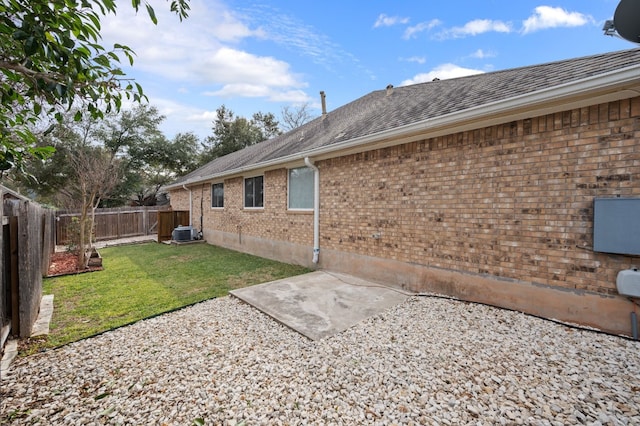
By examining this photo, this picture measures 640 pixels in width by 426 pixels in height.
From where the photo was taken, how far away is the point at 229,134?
29562 mm

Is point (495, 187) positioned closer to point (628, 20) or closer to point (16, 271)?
point (628, 20)

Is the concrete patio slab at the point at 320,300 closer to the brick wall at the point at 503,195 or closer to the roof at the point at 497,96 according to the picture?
the brick wall at the point at 503,195

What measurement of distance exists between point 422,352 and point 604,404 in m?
1.45

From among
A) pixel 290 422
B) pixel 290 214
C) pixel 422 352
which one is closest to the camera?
pixel 290 422

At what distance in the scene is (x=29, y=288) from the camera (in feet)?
12.4

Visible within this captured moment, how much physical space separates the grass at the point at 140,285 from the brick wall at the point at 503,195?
2.85 m

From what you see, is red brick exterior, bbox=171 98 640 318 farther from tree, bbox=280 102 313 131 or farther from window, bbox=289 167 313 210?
tree, bbox=280 102 313 131

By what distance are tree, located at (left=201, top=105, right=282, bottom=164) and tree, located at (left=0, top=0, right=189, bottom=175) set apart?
28.2 m

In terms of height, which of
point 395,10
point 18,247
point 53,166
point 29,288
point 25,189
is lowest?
point 29,288

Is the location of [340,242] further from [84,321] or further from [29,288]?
[29,288]

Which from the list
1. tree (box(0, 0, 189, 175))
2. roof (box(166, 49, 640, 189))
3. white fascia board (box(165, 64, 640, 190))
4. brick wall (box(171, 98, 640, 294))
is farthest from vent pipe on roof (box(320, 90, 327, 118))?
tree (box(0, 0, 189, 175))

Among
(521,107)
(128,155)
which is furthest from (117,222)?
(521,107)

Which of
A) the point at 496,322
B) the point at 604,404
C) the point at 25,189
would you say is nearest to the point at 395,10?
the point at 496,322

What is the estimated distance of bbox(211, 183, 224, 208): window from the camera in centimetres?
1242
